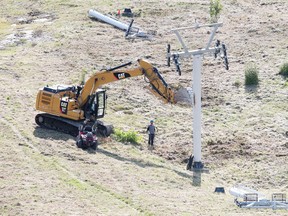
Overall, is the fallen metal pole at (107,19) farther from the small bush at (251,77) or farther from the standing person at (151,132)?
the standing person at (151,132)

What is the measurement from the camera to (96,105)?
41.3 meters

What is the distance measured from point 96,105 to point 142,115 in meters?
4.57

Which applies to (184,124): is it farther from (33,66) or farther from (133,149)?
(33,66)

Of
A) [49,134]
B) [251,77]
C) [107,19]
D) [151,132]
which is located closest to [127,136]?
[151,132]

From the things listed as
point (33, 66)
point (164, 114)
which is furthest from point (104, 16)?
point (164, 114)

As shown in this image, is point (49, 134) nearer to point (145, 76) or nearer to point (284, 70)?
point (145, 76)

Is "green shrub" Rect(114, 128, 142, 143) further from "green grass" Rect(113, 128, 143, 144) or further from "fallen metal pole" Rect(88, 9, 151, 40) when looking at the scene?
"fallen metal pole" Rect(88, 9, 151, 40)

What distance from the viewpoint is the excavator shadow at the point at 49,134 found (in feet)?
132

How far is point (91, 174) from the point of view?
3497 centimetres

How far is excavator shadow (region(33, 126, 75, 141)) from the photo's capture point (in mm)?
40156

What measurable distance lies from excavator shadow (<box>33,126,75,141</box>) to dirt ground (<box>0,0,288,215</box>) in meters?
0.10

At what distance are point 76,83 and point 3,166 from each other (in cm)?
1504

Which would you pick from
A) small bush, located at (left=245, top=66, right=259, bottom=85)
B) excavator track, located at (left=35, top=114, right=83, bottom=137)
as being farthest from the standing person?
small bush, located at (left=245, top=66, right=259, bottom=85)

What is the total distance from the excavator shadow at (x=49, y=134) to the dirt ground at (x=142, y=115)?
0.10 meters
